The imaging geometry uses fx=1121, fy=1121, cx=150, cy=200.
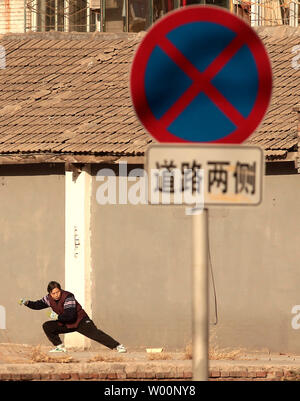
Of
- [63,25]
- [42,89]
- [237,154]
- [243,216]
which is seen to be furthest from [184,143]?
[63,25]

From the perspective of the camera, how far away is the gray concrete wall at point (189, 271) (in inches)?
688

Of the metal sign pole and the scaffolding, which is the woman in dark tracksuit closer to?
the scaffolding

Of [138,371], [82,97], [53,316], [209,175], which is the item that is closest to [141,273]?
[53,316]

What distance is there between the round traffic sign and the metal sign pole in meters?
0.42

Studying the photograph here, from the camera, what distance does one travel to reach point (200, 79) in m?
5.38

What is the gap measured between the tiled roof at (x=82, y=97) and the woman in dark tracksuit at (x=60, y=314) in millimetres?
2268

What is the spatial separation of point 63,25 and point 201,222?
2175cm

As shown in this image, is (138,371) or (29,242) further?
(29,242)

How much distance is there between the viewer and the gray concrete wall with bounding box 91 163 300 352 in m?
17.5

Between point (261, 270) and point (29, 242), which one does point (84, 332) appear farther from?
point (261, 270)

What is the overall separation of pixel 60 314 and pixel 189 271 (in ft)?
7.11

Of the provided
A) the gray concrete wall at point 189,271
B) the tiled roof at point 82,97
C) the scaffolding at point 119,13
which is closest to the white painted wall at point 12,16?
the scaffolding at point 119,13

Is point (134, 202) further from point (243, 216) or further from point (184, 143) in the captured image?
point (184, 143)

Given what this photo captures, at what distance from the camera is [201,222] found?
5328 mm
